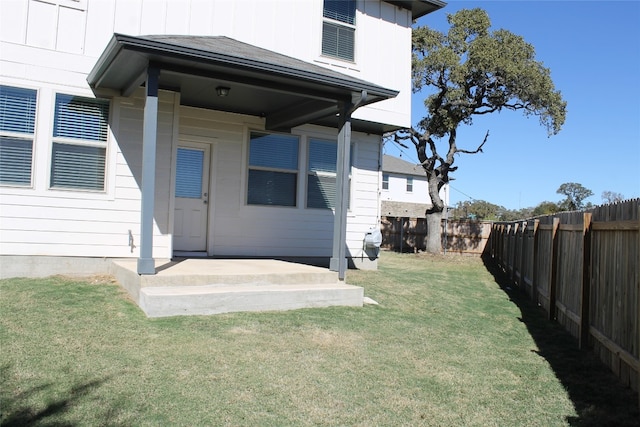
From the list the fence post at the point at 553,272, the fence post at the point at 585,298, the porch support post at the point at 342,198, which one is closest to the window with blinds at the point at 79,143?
the porch support post at the point at 342,198

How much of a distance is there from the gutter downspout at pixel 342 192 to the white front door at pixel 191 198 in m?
2.90

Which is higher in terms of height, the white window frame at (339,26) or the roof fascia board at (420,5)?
the roof fascia board at (420,5)

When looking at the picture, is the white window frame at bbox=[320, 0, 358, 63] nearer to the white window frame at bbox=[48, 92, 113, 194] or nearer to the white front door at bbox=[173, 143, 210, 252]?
the white front door at bbox=[173, 143, 210, 252]

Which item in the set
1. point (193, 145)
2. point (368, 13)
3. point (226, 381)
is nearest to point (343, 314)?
point (226, 381)

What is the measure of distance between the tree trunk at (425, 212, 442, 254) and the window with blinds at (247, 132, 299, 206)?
1146 centimetres

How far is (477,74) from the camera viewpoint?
67.9 feet

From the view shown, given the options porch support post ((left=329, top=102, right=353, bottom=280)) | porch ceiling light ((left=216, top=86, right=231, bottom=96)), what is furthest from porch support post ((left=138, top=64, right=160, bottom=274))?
porch support post ((left=329, top=102, right=353, bottom=280))

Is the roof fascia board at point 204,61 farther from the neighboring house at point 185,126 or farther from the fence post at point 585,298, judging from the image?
the fence post at point 585,298

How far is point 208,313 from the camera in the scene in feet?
21.6

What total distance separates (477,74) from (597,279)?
53.4 ft

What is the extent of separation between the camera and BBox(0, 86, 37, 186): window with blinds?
7801 millimetres

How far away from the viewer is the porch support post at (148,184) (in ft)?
21.9

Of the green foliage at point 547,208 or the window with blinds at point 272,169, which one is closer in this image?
Answer: the window with blinds at point 272,169

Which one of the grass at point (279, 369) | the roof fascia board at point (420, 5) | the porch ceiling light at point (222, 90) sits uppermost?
the roof fascia board at point (420, 5)
